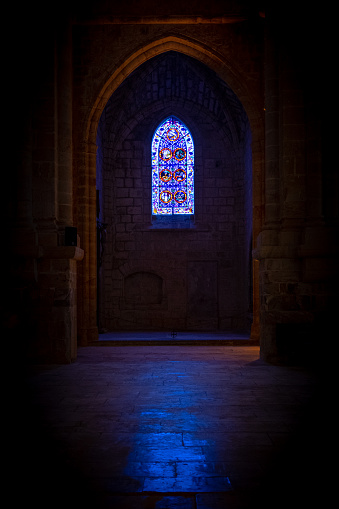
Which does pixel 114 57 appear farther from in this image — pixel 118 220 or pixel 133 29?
pixel 118 220

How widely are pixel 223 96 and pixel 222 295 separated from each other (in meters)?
5.23

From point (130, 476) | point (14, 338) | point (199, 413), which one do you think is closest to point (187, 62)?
point (14, 338)

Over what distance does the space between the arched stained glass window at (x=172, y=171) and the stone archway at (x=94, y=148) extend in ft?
16.0

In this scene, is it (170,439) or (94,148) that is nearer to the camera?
(170,439)

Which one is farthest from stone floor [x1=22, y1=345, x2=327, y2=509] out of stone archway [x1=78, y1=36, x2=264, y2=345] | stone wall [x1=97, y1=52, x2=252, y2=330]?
stone wall [x1=97, y1=52, x2=252, y2=330]

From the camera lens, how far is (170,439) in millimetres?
2895

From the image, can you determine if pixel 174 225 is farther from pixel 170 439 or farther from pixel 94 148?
pixel 170 439

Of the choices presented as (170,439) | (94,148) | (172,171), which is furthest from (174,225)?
(170,439)

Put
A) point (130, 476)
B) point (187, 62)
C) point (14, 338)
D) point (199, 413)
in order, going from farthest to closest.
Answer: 1. point (187, 62)
2. point (14, 338)
3. point (199, 413)
4. point (130, 476)

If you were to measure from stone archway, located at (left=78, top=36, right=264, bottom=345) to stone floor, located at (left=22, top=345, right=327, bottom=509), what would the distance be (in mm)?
2737

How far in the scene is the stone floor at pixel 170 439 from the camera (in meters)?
2.13

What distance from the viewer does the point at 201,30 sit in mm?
7676

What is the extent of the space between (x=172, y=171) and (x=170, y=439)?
10492mm

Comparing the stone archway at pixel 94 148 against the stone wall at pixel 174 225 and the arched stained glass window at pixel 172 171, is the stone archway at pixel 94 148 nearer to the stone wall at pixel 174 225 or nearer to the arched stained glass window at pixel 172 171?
the stone wall at pixel 174 225
